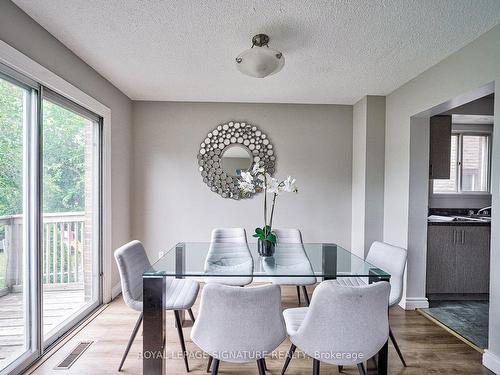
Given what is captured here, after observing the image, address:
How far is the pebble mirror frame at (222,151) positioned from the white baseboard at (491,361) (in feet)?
9.09

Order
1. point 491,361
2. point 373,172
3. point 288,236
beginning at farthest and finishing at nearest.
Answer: point 373,172 → point 288,236 → point 491,361

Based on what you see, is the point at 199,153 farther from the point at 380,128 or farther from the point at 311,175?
the point at 380,128

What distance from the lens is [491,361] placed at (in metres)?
1.98

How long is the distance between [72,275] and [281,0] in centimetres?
294

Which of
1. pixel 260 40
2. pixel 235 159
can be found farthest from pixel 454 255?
pixel 260 40

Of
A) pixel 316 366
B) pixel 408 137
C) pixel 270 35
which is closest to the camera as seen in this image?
pixel 316 366

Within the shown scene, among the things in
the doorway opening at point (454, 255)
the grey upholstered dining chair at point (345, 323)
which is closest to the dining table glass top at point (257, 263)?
the grey upholstered dining chair at point (345, 323)

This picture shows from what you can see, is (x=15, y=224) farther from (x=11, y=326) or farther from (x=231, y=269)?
(x=231, y=269)

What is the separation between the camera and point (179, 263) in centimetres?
198

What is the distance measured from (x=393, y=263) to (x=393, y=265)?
2 cm

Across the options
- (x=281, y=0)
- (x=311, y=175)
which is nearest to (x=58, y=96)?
(x=281, y=0)

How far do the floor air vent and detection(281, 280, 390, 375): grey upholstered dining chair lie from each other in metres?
1.76

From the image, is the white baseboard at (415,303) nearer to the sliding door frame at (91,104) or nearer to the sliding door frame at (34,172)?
the sliding door frame at (91,104)

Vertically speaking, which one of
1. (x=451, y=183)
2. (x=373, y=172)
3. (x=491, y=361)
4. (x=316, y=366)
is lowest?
(x=491, y=361)
